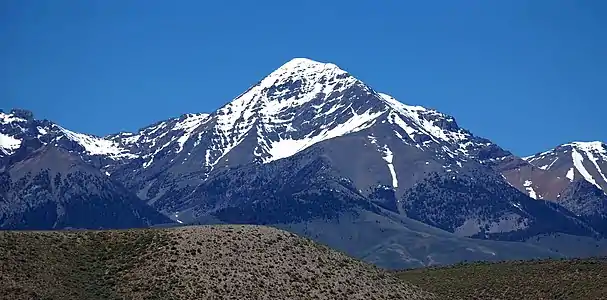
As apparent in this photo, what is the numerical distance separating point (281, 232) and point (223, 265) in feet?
58.6

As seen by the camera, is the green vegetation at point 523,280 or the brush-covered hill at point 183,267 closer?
the brush-covered hill at point 183,267

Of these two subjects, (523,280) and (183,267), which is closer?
(183,267)

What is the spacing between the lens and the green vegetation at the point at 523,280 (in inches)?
6476

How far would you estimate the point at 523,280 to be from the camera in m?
174

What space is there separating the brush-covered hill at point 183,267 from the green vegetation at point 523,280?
2025 cm

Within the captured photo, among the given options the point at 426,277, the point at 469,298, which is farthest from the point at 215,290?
the point at 426,277

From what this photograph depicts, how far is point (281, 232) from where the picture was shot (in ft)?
496

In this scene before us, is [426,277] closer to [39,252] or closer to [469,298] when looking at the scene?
[469,298]

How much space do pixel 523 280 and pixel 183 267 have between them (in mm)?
63660

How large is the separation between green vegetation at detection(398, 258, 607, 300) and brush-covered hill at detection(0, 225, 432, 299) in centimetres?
2025

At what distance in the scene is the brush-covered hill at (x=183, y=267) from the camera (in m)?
124

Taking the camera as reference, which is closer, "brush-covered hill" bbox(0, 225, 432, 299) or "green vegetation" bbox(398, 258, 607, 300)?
"brush-covered hill" bbox(0, 225, 432, 299)

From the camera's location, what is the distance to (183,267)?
13188 centimetres

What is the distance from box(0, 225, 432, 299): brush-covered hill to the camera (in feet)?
408
